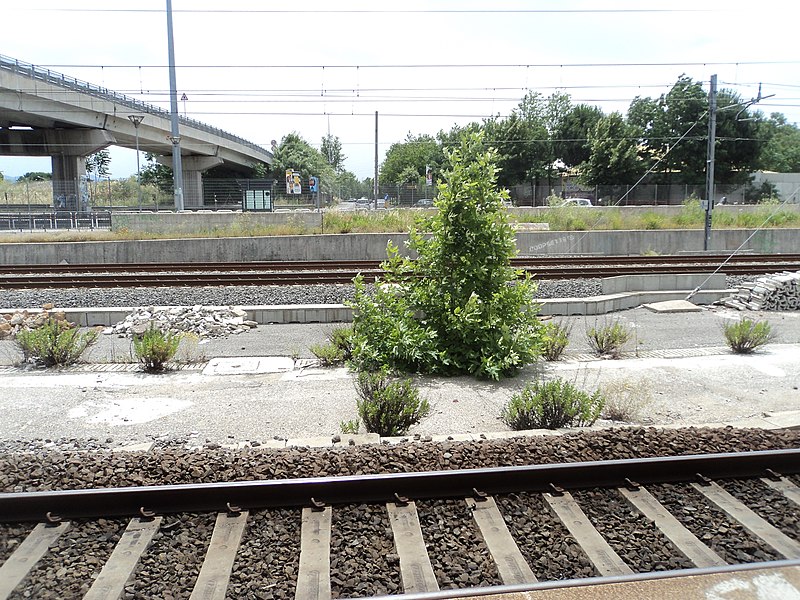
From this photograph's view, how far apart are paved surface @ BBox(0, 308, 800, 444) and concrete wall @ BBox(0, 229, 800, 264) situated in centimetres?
1191

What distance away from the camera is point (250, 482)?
4.66 m

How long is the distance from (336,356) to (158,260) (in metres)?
15.6

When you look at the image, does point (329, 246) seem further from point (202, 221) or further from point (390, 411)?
point (390, 411)

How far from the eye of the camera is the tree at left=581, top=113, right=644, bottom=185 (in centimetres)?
5388

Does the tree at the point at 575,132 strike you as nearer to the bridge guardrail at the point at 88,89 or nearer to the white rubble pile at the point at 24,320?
the bridge guardrail at the point at 88,89

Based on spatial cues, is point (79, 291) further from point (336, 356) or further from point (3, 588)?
point (3, 588)

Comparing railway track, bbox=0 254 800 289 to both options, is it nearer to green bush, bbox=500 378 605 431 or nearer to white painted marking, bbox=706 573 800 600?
green bush, bbox=500 378 605 431

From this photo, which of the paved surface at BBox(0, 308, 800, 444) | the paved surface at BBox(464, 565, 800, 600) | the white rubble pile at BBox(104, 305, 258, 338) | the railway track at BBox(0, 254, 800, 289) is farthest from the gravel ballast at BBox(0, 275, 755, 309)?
the paved surface at BBox(464, 565, 800, 600)

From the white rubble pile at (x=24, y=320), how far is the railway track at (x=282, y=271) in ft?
13.4

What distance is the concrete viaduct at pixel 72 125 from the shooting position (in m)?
40.8

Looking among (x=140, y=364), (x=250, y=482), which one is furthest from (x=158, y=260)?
(x=250, y=482)

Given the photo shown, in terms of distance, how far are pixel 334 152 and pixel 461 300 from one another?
4494 inches

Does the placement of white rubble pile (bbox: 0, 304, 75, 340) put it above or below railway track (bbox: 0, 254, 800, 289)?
below

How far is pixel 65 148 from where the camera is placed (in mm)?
53219
